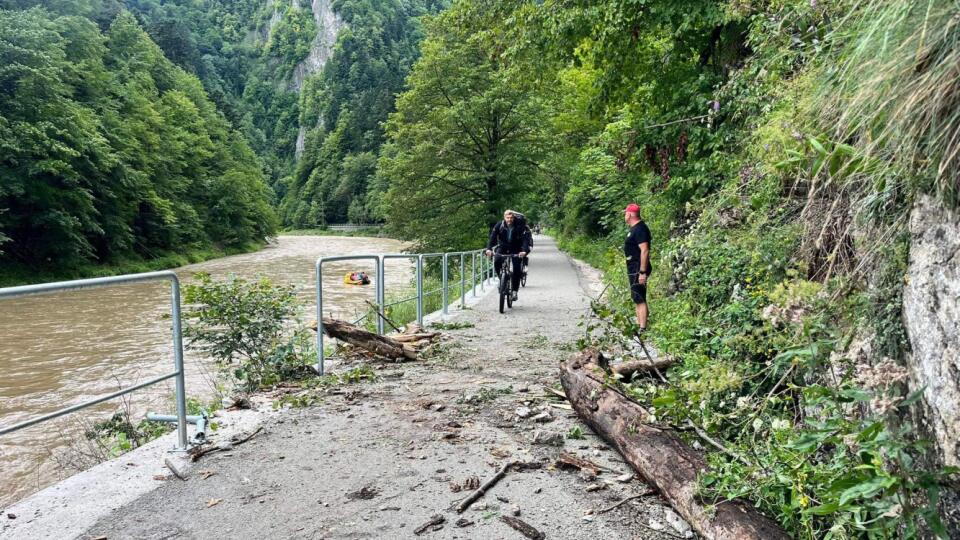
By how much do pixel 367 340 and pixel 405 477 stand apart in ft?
10.9

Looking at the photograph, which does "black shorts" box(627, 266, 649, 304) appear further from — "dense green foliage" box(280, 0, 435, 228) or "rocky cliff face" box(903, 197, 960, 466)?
"dense green foliage" box(280, 0, 435, 228)

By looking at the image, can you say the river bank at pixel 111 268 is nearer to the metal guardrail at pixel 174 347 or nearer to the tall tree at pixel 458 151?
the tall tree at pixel 458 151

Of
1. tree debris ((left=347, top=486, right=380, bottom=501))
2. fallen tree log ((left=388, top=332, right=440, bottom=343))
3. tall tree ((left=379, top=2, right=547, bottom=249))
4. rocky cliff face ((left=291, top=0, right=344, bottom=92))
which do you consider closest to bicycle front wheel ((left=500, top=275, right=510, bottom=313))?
fallen tree log ((left=388, top=332, right=440, bottom=343))

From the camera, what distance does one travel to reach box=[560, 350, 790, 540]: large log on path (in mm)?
2451

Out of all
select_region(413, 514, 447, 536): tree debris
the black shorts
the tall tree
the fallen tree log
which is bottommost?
the fallen tree log

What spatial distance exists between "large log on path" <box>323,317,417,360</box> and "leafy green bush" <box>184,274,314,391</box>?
1.44ft

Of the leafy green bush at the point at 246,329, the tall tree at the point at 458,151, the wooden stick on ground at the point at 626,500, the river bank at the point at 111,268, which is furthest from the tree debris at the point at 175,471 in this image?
the river bank at the point at 111,268

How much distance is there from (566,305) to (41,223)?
28.0 metres

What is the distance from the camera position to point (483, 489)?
3168 millimetres

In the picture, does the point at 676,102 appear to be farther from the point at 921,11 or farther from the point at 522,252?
the point at 921,11

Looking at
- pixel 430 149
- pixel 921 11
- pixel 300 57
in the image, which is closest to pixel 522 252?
pixel 921 11

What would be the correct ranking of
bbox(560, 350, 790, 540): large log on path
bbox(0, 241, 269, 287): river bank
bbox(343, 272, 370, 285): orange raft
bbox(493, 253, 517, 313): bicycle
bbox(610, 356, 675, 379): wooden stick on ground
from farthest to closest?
bbox(0, 241, 269, 287): river bank
bbox(343, 272, 370, 285): orange raft
bbox(493, 253, 517, 313): bicycle
bbox(610, 356, 675, 379): wooden stick on ground
bbox(560, 350, 790, 540): large log on path

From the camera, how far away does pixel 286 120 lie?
15800 centimetres

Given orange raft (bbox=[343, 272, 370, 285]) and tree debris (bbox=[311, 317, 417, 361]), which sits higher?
tree debris (bbox=[311, 317, 417, 361])
